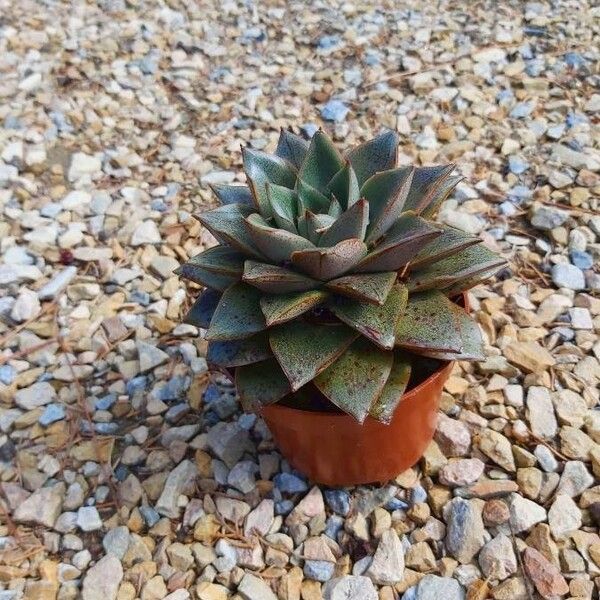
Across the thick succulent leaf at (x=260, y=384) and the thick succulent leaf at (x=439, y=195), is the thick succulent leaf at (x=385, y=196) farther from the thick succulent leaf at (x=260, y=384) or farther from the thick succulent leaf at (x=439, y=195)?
the thick succulent leaf at (x=260, y=384)

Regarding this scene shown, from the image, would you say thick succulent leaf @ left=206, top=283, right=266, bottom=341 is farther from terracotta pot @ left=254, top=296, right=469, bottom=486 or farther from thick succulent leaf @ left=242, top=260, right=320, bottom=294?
terracotta pot @ left=254, top=296, right=469, bottom=486

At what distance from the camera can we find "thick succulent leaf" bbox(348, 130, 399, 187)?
1246 mm

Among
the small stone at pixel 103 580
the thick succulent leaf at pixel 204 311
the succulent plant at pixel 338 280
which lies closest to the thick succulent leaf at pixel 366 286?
the succulent plant at pixel 338 280

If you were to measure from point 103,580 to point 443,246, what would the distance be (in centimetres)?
87

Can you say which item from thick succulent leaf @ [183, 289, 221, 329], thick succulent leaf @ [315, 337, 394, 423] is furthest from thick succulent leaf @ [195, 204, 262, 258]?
thick succulent leaf @ [315, 337, 394, 423]

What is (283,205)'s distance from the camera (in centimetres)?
117

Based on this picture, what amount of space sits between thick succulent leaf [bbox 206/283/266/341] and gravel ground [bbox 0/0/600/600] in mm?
467

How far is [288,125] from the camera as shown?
2328 mm

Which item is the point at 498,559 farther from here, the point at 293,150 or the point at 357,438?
the point at 293,150

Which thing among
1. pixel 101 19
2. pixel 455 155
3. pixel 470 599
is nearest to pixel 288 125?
pixel 455 155

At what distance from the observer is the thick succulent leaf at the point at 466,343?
1126 millimetres

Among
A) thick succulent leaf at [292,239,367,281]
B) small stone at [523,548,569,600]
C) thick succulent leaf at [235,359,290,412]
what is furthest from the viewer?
small stone at [523,548,569,600]

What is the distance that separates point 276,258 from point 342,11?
1.92 meters

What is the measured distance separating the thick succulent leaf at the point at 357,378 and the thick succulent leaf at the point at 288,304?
0.33ft
